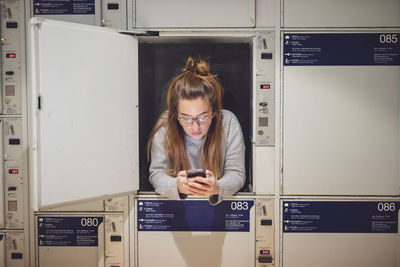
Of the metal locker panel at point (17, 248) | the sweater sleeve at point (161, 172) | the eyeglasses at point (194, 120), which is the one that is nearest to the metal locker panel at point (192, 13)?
the eyeglasses at point (194, 120)

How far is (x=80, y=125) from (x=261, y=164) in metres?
1.32

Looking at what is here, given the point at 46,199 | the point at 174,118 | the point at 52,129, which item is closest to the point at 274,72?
the point at 174,118

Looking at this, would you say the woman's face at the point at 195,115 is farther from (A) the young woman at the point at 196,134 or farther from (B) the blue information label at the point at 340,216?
(B) the blue information label at the point at 340,216

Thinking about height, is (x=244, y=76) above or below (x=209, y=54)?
below

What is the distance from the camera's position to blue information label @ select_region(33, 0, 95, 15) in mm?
2131

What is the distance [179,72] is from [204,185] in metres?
1.12

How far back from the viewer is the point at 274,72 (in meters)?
2.14

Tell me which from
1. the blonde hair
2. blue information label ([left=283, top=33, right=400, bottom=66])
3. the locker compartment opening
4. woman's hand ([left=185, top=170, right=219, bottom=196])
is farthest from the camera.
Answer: the locker compartment opening

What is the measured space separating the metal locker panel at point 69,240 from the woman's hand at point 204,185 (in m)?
0.77

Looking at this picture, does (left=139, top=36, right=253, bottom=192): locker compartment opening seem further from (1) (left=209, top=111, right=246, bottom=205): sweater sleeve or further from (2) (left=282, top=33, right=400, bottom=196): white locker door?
(2) (left=282, top=33, right=400, bottom=196): white locker door

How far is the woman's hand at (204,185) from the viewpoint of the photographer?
2.01 meters

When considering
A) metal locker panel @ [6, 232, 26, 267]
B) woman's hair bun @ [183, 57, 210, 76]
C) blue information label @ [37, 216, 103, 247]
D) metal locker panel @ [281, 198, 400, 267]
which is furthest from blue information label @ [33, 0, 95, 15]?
metal locker panel @ [281, 198, 400, 267]

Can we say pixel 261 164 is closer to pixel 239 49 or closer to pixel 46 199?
pixel 239 49

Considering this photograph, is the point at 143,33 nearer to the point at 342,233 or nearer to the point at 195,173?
the point at 195,173
